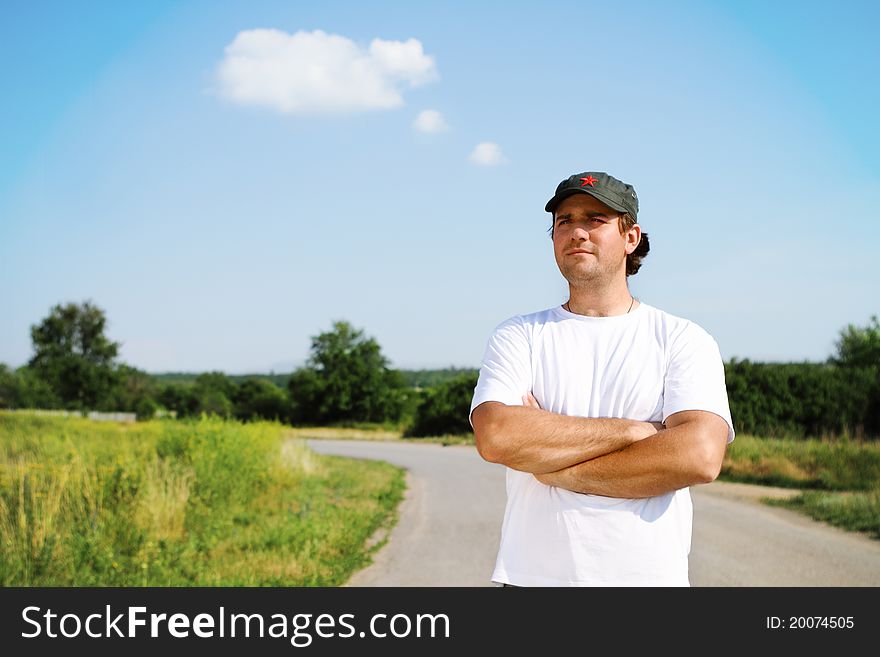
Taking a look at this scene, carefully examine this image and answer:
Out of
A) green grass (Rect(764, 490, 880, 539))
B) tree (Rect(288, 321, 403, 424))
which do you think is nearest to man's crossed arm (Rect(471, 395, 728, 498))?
green grass (Rect(764, 490, 880, 539))

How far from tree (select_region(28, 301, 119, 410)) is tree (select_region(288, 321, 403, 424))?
2070cm

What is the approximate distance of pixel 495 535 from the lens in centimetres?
1073

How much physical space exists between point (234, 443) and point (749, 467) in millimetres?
10340

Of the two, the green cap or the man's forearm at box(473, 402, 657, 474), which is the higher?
the green cap

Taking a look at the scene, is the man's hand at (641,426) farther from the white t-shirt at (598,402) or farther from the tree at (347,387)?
the tree at (347,387)

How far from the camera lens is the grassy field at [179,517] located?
788 cm

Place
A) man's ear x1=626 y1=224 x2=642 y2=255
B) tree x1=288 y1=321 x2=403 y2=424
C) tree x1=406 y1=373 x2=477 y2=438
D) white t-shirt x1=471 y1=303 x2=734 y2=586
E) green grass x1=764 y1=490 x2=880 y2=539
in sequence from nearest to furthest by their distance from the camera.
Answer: white t-shirt x1=471 y1=303 x2=734 y2=586
man's ear x1=626 y1=224 x2=642 y2=255
green grass x1=764 y1=490 x2=880 y2=539
tree x1=406 y1=373 x2=477 y2=438
tree x1=288 y1=321 x2=403 y2=424

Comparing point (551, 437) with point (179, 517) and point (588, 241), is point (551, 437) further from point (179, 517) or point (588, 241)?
point (179, 517)

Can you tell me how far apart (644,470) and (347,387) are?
5803 cm

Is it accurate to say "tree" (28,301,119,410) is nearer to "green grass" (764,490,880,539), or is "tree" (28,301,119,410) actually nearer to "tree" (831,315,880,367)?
"tree" (831,315,880,367)

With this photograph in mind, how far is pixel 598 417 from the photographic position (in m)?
2.80

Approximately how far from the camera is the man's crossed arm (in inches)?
106

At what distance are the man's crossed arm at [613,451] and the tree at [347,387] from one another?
57.2 metres
